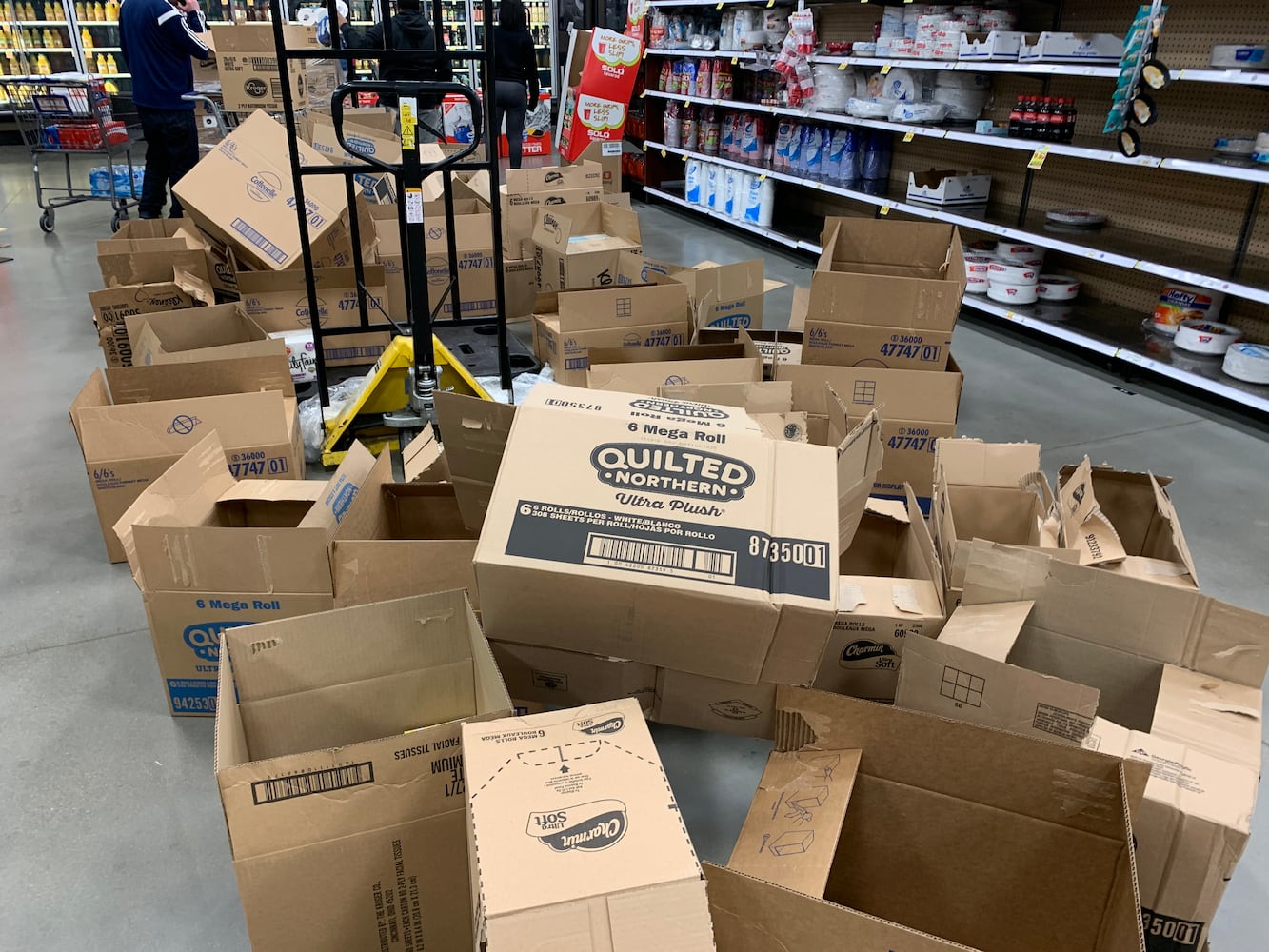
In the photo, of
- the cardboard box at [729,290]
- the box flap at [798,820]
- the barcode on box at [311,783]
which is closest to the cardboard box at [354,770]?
the barcode on box at [311,783]

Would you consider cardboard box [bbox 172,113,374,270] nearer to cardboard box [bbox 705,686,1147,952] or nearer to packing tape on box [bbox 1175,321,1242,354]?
cardboard box [bbox 705,686,1147,952]

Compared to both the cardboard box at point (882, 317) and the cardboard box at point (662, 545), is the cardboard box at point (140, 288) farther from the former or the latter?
the cardboard box at point (662, 545)

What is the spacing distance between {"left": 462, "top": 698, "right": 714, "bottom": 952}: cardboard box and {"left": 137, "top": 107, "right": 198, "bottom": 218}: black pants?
5.52 metres

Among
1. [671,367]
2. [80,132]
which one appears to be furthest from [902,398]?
[80,132]

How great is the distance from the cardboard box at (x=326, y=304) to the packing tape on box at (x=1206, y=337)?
11.0 feet

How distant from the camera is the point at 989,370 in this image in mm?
4066

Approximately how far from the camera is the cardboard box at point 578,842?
0.86 m

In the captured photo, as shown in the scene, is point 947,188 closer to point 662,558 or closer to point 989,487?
point 989,487

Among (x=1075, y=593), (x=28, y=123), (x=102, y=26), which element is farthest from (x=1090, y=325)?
(x=102, y=26)

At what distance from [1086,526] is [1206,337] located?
2.44m

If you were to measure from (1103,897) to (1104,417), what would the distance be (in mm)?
2812

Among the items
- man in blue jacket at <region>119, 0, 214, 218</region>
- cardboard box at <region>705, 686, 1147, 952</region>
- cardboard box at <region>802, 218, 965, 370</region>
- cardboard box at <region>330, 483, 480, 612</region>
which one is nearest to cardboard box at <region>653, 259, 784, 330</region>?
cardboard box at <region>802, 218, 965, 370</region>

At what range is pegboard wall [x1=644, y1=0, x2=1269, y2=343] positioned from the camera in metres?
3.79

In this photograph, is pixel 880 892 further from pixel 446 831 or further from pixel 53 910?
pixel 53 910
